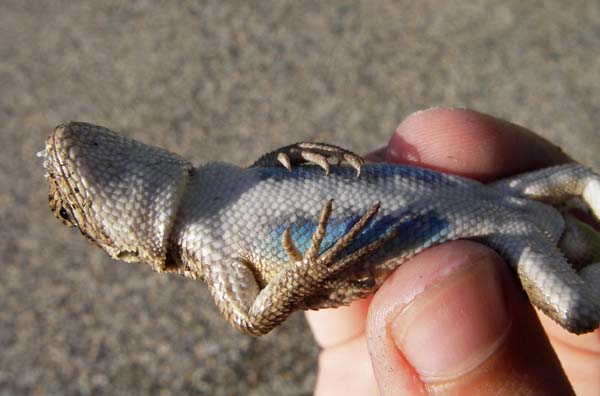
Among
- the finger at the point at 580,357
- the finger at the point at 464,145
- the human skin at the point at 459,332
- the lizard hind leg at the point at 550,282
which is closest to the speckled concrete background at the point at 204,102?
the finger at the point at 580,357

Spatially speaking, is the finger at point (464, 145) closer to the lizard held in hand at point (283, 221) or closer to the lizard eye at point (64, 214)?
the lizard held in hand at point (283, 221)

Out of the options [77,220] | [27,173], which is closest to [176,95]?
[27,173]

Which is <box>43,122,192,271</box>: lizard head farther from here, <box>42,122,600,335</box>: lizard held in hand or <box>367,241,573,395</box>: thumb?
<box>367,241,573,395</box>: thumb

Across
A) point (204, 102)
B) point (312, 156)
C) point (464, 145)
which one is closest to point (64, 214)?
point (312, 156)

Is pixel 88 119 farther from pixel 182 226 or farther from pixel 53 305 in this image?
pixel 182 226

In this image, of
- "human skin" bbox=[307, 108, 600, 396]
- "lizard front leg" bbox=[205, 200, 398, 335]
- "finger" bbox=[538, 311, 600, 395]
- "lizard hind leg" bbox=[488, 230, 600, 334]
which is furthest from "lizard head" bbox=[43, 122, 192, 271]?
"finger" bbox=[538, 311, 600, 395]

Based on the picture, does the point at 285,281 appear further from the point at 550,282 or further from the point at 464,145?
the point at 464,145
